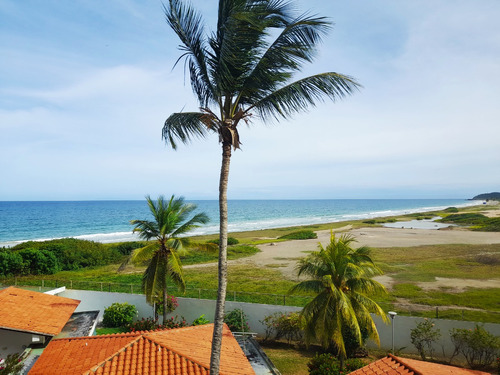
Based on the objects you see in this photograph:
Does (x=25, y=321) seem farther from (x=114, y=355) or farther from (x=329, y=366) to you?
(x=329, y=366)

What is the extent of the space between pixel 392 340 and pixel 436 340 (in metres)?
1.68

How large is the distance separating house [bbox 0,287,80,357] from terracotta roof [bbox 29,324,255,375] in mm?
1386

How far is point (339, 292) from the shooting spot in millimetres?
11430

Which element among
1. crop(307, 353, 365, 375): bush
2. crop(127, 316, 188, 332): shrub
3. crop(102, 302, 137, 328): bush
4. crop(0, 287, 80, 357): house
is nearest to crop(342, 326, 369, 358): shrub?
crop(307, 353, 365, 375): bush

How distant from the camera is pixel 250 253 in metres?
42.8

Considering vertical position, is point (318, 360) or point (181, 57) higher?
point (181, 57)

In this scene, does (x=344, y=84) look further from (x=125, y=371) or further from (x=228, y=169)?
(x=125, y=371)

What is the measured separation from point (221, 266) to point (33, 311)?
404 inches

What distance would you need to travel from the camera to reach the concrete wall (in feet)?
46.7

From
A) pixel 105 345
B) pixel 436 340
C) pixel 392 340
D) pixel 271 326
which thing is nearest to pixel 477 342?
pixel 436 340

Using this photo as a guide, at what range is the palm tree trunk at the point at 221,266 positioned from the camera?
7031mm

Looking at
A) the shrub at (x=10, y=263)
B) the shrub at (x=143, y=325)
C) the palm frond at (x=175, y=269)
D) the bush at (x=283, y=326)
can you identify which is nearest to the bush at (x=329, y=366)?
the bush at (x=283, y=326)

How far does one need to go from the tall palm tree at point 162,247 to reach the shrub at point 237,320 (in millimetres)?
2693

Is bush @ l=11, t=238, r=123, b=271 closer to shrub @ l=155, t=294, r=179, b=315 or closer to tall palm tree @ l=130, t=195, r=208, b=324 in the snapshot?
shrub @ l=155, t=294, r=179, b=315
